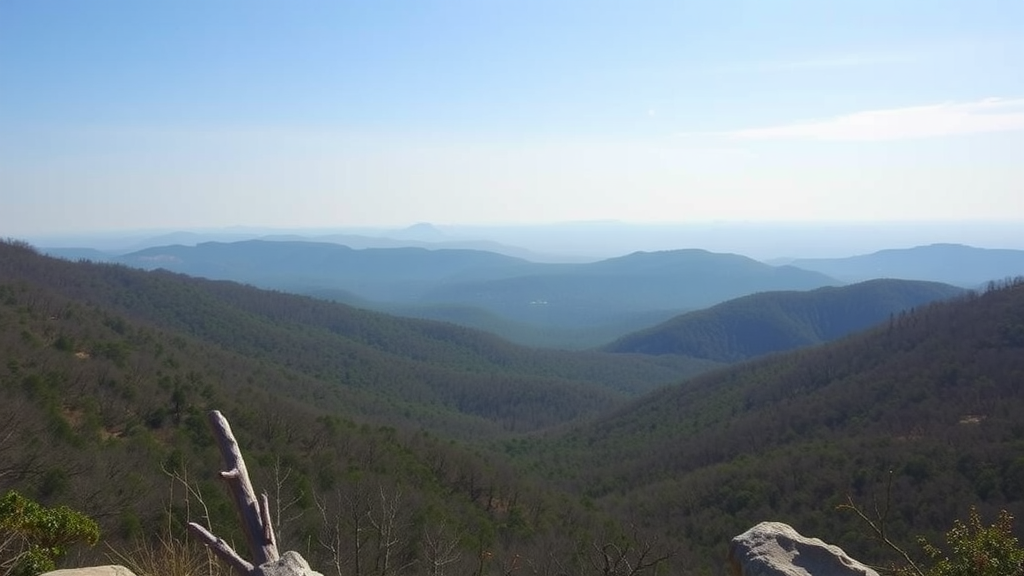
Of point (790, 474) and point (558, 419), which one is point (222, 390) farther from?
point (558, 419)

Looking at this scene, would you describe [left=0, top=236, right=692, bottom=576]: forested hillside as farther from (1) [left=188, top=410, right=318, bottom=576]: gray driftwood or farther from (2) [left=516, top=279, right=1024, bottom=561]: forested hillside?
(2) [left=516, top=279, right=1024, bottom=561]: forested hillside

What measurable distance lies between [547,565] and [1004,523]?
18.9 m

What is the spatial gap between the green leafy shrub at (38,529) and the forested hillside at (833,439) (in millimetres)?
22702

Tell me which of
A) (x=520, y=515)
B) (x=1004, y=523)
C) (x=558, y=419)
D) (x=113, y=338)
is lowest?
(x=558, y=419)

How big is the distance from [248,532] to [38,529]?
4.83 m

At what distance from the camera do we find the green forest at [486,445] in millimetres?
19062

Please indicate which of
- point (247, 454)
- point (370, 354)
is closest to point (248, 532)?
point (247, 454)

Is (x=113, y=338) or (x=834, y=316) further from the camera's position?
(x=834, y=316)

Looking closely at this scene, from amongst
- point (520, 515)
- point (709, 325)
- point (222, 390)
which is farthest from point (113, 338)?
point (709, 325)

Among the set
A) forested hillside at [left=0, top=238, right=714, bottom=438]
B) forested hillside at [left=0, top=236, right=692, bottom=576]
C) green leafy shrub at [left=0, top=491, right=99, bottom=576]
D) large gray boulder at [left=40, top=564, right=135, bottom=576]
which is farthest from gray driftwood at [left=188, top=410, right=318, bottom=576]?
forested hillside at [left=0, top=238, right=714, bottom=438]

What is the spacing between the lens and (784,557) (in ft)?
20.1

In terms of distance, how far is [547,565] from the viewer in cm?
2233

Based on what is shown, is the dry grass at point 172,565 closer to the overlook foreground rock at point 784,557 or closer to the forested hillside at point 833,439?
the overlook foreground rock at point 784,557

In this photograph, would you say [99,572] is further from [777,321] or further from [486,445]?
[777,321]
